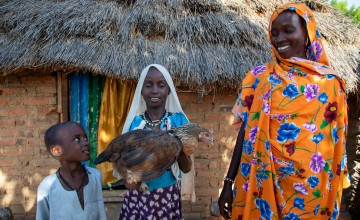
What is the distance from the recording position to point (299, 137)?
1.84 meters

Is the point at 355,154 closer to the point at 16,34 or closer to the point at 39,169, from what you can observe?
the point at 39,169

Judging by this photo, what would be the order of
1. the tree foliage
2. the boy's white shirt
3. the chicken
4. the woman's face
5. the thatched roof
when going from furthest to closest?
the tree foliage → the thatched roof → the boy's white shirt → the woman's face → the chicken

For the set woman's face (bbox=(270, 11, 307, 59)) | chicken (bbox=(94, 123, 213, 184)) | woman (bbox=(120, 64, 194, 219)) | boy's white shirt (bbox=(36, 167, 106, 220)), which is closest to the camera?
chicken (bbox=(94, 123, 213, 184))

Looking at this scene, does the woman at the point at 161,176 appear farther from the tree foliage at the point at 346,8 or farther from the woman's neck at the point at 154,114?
the tree foliage at the point at 346,8

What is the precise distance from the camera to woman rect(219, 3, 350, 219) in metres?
1.85

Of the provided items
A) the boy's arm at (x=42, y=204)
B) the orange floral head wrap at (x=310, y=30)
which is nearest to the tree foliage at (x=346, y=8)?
the orange floral head wrap at (x=310, y=30)

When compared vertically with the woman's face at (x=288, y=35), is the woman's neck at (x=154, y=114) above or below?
below

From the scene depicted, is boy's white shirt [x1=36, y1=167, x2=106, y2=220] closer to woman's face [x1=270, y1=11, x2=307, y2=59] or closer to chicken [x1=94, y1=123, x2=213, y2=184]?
chicken [x1=94, y1=123, x2=213, y2=184]

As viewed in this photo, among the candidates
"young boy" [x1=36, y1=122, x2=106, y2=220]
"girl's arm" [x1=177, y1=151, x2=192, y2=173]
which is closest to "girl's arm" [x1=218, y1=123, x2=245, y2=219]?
"girl's arm" [x1=177, y1=151, x2=192, y2=173]

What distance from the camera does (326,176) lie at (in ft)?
6.20

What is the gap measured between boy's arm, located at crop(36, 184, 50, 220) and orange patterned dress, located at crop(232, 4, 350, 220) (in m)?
1.28

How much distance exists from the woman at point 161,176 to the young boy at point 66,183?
33 cm

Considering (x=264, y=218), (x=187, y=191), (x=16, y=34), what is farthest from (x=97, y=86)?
(x=264, y=218)

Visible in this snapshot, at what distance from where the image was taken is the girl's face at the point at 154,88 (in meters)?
2.23
